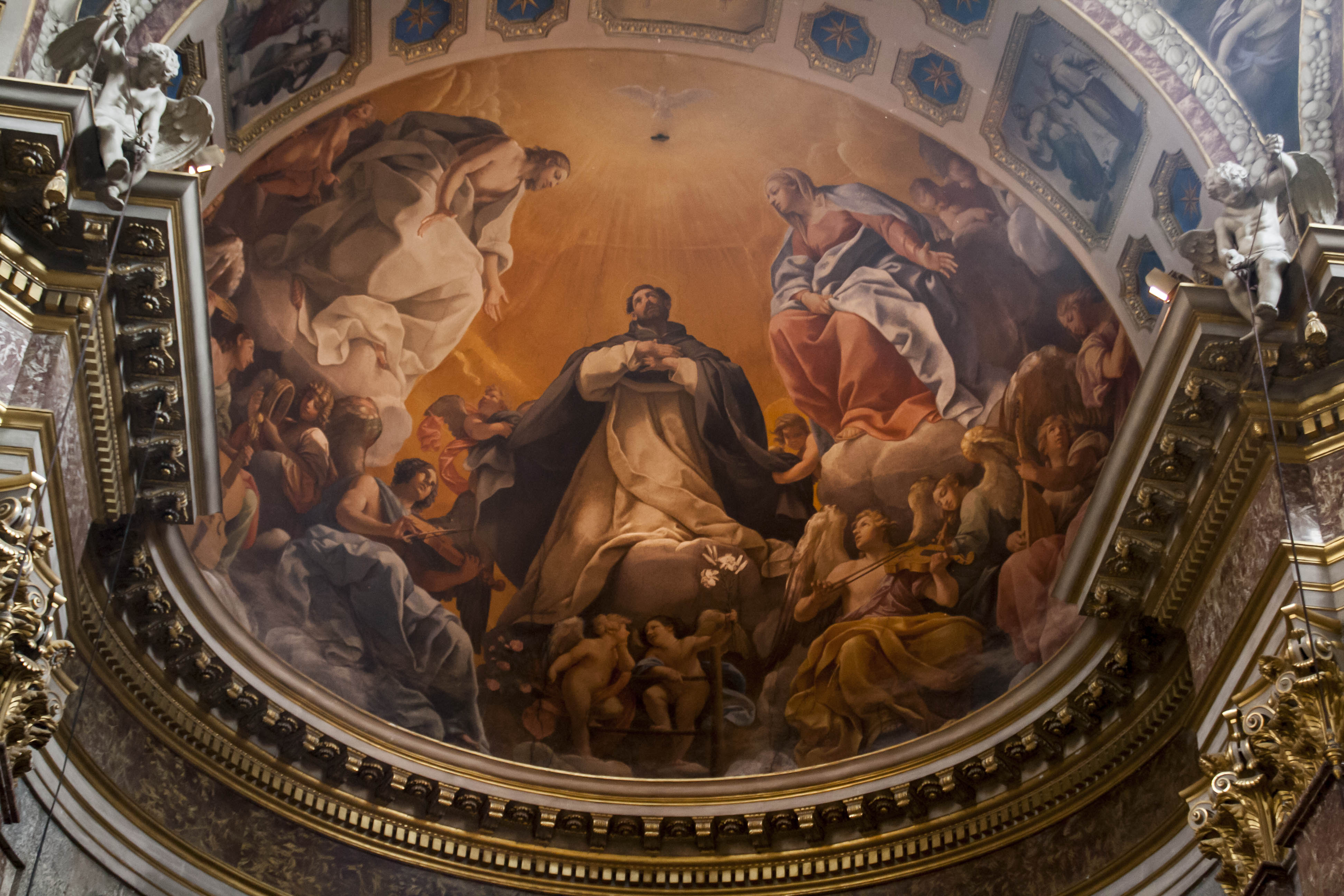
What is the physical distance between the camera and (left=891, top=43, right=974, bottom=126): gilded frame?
45.9 ft

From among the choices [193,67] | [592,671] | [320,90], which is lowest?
[592,671]

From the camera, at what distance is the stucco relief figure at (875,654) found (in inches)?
584

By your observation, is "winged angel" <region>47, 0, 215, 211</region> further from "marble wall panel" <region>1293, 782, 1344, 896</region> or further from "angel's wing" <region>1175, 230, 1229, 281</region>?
"marble wall panel" <region>1293, 782, 1344, 896</region>

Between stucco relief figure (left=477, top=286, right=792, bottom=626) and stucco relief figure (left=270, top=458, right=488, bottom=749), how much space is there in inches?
35.1

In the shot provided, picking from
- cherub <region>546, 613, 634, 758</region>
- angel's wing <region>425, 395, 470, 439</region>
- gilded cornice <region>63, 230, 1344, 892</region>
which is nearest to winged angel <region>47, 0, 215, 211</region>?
gilded cornice <region>63, 230, 1344, 892</region>

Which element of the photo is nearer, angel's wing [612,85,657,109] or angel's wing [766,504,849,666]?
angel's wing [612,85,657,109]

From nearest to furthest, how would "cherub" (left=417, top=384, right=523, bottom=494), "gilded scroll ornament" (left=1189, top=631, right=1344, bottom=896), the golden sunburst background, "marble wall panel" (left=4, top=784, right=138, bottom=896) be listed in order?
"gilded scroll ornament" (left=1189, top=631, right=1344, bottom=896)
"marble wall panel" (left=4, top=784, right=138, bottom=896)
the golden sunburst background
"cherub" (left=417, top=384, right=523, bottom=494)

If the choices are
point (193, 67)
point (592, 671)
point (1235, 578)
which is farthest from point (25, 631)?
point (592, 671)

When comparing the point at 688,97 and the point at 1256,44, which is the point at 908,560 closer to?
the point at 688,97

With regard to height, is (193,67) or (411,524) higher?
(193,67)

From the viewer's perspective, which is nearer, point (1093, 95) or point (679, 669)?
point (1093, 95)

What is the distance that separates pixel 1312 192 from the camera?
9773 millimetres

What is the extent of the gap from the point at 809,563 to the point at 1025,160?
5023 mm

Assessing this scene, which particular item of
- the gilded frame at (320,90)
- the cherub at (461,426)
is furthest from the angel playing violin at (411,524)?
the gilded frame at (320,90)
